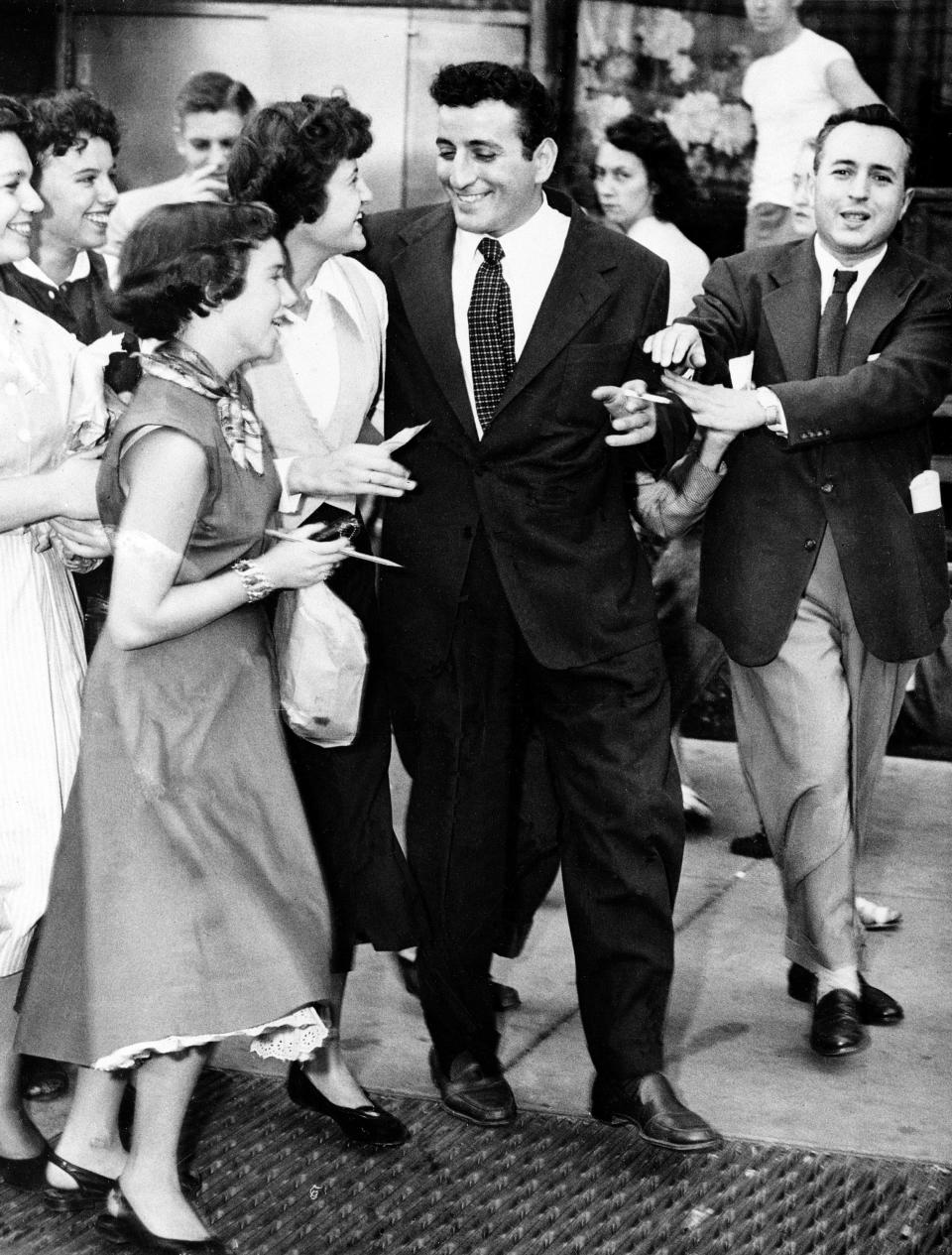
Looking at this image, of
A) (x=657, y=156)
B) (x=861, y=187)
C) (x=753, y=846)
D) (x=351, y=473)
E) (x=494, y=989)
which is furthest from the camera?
(x=657, y=156)

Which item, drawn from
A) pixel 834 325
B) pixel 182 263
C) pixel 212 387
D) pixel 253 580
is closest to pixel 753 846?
pixel 834 325

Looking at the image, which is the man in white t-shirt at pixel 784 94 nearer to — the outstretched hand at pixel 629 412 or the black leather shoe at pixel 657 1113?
the outstretched hand at pixel 629 412

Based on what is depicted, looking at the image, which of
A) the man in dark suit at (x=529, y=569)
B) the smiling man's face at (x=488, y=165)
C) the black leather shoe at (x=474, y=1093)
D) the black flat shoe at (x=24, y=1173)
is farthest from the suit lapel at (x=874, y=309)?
the black flat shoe at (x=24, y=1173)

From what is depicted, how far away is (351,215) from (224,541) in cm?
79

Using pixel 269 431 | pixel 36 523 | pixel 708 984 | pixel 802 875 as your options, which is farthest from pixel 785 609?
pixel 36 523

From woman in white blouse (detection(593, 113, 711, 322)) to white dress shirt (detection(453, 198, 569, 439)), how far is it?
245 centimetres

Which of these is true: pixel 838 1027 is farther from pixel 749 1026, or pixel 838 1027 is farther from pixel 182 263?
pixel 182 263

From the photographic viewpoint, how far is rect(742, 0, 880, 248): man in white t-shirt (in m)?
6.92

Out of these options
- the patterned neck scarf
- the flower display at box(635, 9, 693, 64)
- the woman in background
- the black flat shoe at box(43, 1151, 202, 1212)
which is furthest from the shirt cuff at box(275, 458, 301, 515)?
the flower display at box(635, 9, 693, 64)

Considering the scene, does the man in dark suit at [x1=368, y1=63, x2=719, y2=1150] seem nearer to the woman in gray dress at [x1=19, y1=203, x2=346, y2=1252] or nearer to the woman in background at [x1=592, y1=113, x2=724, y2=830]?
the woman in gray dress at [x1=19, y1=203, x2=346, y2=1252]

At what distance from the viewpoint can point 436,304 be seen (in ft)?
12.3

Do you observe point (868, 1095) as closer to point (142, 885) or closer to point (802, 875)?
point (802, 875)

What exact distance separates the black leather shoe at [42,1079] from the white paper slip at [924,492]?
239cm

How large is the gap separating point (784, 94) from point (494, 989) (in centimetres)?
402
